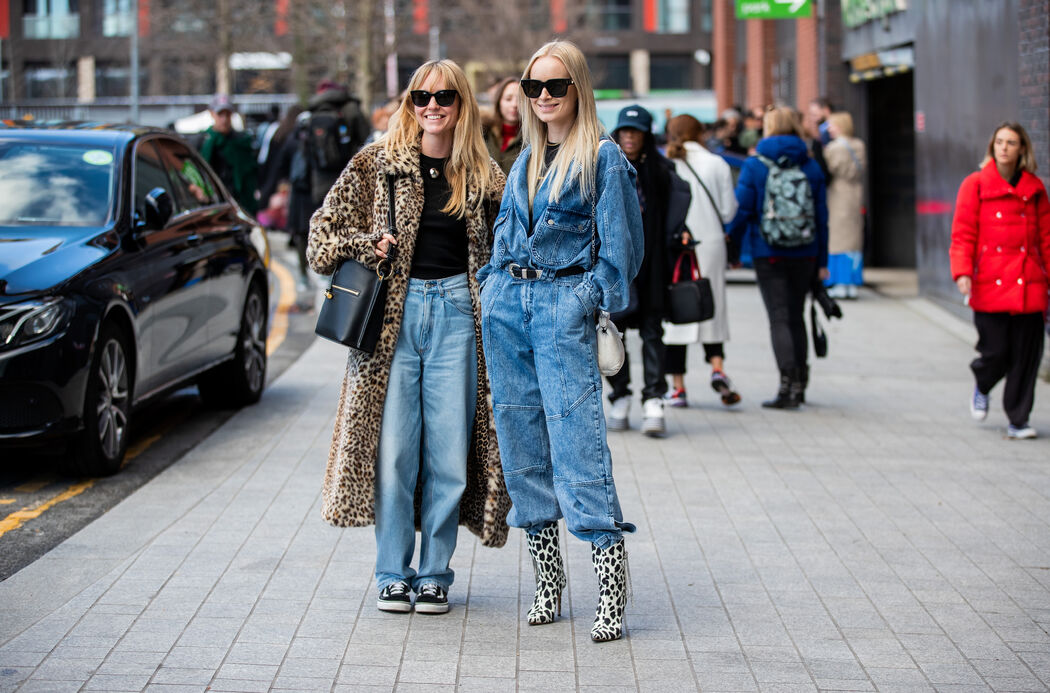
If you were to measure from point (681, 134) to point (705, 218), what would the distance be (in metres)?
0.57

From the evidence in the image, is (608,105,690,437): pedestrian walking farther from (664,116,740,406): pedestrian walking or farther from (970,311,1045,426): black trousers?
(970,311,1045,426): black trousers

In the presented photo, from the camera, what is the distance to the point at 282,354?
12.3 m

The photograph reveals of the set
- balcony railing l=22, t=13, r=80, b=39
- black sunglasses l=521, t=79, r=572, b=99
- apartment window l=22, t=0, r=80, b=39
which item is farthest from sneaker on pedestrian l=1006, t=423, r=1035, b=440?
Answer: apartment window l=22, t=0, r=80, b=39

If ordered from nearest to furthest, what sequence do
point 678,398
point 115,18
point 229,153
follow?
point 678,398 → point 229,153 → point 115,18

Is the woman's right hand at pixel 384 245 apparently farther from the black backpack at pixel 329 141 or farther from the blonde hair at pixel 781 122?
the black backpack at pixel 329 141

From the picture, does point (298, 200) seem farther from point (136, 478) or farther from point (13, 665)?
point (13, 665)

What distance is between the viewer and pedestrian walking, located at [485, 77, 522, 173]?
375 inches

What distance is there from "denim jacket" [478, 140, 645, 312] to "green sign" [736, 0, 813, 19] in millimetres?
15732

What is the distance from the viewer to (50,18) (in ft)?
210

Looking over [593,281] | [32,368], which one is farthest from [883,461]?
[32,368]

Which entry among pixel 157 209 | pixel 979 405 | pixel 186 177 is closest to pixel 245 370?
pixel 186 177

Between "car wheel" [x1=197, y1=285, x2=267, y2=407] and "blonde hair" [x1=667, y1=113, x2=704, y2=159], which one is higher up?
"blonde hair" [x1=667, y1=113, x2=704, y2=159]

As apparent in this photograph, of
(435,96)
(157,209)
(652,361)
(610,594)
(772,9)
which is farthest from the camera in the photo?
(772,9)

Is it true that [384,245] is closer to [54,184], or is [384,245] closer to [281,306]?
[54,184]
